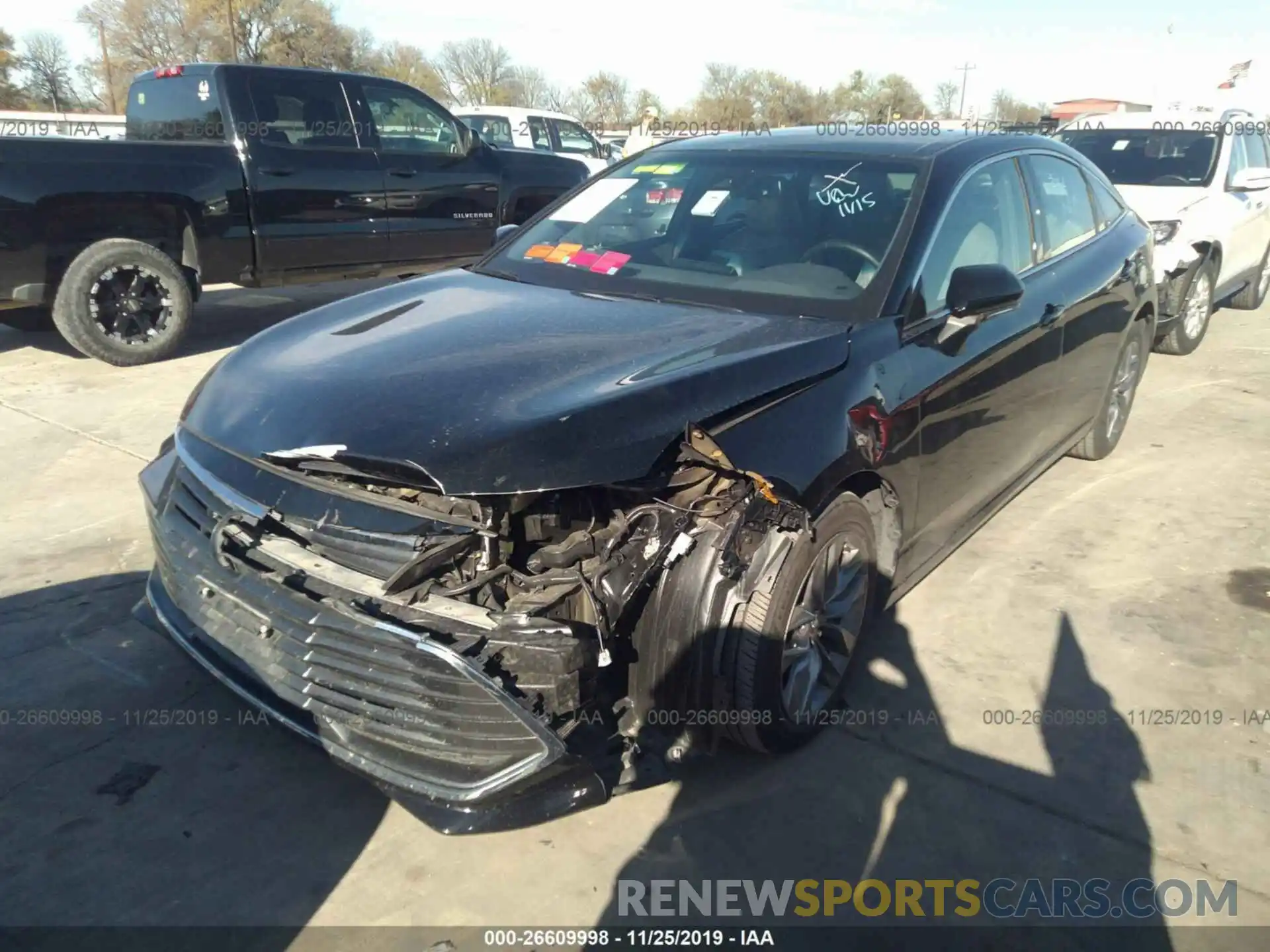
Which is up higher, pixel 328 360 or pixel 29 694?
pixel 328 360

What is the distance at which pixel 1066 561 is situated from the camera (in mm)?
4309

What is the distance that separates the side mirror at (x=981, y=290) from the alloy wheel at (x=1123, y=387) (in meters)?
Result: 2.32

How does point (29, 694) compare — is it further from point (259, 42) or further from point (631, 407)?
point (259, 42)

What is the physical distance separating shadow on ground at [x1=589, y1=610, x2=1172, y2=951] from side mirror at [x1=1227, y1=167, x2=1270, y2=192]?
6533 mm

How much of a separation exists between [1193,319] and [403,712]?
25.0ft

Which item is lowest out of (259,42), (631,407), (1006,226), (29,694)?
(29,694)

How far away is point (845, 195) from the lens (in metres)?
3.49

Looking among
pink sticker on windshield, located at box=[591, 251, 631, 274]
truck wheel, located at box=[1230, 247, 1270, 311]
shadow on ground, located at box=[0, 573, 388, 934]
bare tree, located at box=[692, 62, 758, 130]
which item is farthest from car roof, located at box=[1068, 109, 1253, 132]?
bare tree, located at box=[692, 62, 758, 130]

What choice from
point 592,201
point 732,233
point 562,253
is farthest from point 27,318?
point 732,233

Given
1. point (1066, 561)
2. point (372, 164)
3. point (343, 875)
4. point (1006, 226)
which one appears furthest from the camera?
point (372, 164)

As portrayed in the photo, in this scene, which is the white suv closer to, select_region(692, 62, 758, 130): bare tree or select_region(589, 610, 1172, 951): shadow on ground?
select_region(589, 610, 1172, 951): shadow on ground

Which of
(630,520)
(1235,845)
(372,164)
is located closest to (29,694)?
(630,520)

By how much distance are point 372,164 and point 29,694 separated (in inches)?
231

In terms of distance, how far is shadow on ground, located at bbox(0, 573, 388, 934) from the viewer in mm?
2385
